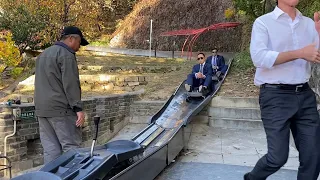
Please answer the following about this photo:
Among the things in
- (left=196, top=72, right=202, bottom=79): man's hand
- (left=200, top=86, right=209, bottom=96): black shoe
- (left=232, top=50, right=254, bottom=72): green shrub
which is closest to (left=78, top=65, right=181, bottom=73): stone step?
(left=232, top=50, right=254, bottom=72): green shrub

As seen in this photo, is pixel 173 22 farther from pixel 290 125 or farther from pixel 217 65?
pixel 290 125

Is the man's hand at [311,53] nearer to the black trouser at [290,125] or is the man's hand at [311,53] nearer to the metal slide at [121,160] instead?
the black trouser at [290,125]

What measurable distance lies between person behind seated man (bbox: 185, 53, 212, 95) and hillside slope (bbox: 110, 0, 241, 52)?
48.5ft

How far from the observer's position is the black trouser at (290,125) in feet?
9.73

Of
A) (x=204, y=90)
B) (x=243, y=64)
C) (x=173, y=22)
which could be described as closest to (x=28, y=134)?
(x=204, y=90)

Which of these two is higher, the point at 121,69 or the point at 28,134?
the point at 121,69

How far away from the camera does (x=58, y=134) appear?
4262mm

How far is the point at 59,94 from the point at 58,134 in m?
0.42

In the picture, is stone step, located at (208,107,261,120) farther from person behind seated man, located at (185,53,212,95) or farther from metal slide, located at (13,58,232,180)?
metal slide, located at (13,58,232,180)

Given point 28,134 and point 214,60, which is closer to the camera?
point 28,134

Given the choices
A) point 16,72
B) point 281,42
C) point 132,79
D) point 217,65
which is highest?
point 281,42

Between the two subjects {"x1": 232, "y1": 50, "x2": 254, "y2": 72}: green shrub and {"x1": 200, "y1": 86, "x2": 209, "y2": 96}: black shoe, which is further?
{"x1": 232, "y1": 50, "x2": 254, "y2": 72}: green shrub

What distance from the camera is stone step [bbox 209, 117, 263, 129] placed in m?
7.50

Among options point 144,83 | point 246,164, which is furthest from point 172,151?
point 144,83
